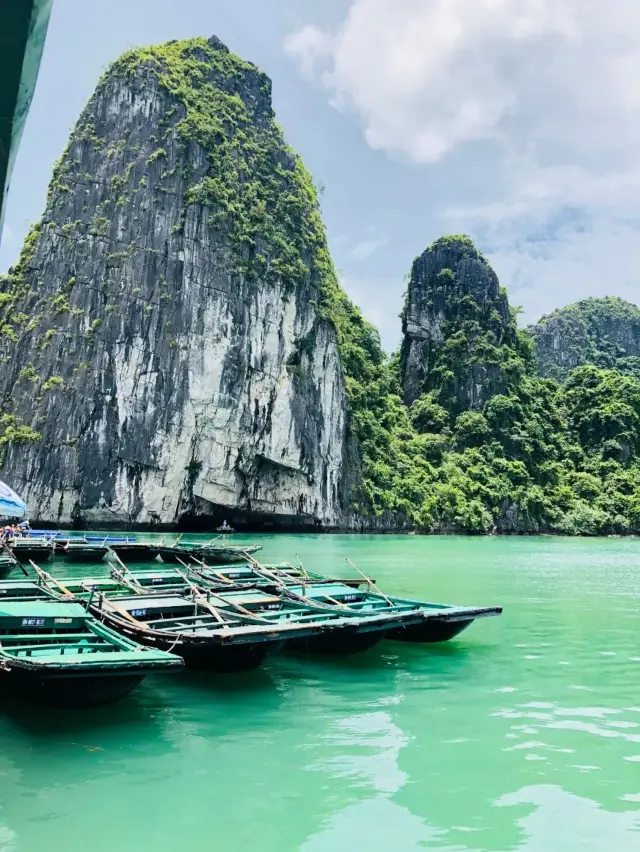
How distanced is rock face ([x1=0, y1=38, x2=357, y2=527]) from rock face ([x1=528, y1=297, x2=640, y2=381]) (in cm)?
4359

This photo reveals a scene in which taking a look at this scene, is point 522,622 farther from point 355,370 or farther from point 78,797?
point 355,370

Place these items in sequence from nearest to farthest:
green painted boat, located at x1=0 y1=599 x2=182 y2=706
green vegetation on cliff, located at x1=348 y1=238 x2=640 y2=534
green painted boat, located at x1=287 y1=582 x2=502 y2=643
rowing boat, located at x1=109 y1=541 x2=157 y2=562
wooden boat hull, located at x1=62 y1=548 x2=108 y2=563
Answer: green painted boat, located at x1=0 y1=599 x2=182 y2=706 < green painted boat, located at x1=287 y1=582 x2=502 y2=643 < wooden boat hull, located at x1=62 y1=548 x2=108 y2=563 < rowing boat, located at x1=109 y1=541 x2=157 y2=562 < green vegetation on cliff, located at x1=348 y1=238 x2=640 y2=534

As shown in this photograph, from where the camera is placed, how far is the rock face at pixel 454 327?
5422cm

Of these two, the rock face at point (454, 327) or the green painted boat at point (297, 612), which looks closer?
the green painted boat at point (297, 612)

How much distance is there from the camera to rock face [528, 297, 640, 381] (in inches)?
2931

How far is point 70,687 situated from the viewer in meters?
5.11

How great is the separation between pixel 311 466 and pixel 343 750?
1222 inches

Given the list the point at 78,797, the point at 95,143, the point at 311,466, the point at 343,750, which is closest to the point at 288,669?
the point at 343,750

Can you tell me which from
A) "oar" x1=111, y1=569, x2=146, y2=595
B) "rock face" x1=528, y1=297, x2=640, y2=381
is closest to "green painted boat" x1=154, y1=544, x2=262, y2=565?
"oar" x1=111, y1=569, x2=146, y2=595

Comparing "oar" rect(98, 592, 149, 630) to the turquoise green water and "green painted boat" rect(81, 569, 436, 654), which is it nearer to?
the turquoise green water

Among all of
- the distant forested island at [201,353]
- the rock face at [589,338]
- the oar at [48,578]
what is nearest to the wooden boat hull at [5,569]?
the oar at [48,578]

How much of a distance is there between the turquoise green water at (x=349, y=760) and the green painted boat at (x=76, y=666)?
268mm

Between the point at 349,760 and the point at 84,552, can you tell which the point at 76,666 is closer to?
the point at 349,760

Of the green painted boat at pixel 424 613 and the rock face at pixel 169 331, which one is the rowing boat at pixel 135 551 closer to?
the green painted boat at pixel 424 613
